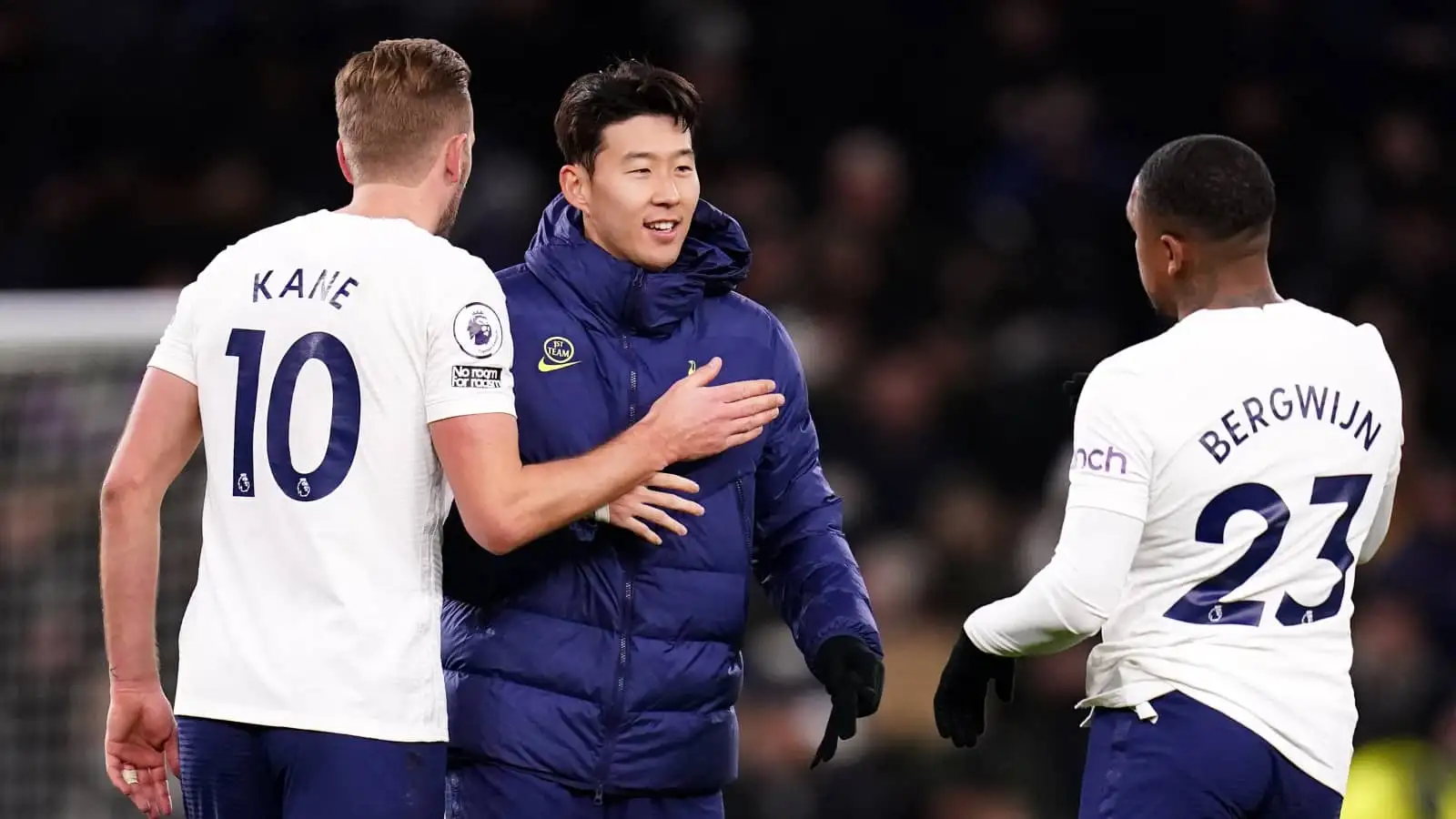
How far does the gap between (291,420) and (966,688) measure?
127 cm

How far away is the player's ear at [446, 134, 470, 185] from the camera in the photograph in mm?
3350

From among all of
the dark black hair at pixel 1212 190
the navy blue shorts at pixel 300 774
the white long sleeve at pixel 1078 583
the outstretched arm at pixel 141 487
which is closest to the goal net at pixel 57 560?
the outstretched arm at pixel 141 487

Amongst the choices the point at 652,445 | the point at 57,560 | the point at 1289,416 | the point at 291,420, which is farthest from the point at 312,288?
the point at 57,560

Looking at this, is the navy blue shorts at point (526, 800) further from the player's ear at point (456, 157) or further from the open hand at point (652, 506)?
the player's ear at point (456, 157)

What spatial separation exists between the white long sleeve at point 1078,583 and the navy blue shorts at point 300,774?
3.30 ft

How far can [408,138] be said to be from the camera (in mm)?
3301

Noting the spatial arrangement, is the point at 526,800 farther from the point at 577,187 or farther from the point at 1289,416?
the point at 1289,416

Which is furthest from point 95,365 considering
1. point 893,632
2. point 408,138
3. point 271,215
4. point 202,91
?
point 202,91

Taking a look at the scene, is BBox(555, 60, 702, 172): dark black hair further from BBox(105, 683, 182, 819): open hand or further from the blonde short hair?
BBox(105, 683, 182, 819): open hand

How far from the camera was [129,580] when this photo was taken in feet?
10.5

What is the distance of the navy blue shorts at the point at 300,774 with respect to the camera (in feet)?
10.0

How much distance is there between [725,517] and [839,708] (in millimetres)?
401

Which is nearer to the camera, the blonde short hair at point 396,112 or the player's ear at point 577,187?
the blonde short hair at point 396,112

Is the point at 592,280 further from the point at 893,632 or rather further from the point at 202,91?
the point at 202,91
